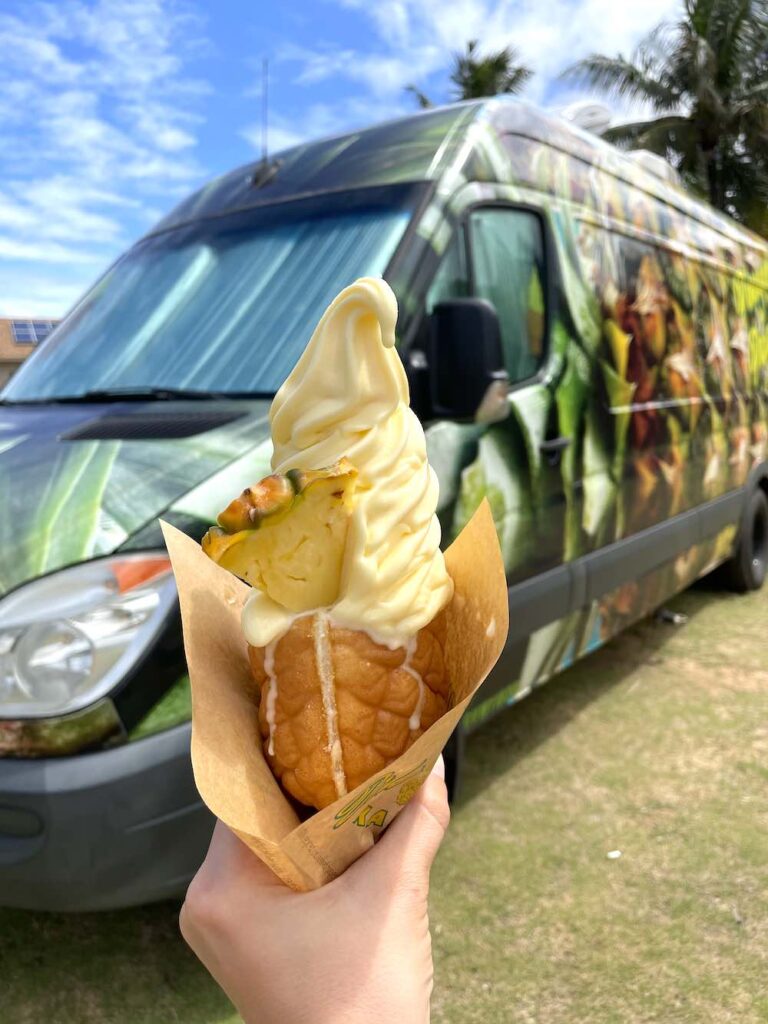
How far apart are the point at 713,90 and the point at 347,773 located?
2428cm

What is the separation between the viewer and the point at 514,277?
3342 millimetres

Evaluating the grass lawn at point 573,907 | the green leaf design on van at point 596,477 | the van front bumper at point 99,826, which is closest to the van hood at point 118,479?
the van front bumper at point 99,826

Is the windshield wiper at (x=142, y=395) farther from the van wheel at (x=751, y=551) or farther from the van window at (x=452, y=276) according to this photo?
the van wheel at (x=751, y=551)

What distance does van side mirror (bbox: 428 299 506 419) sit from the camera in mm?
2598

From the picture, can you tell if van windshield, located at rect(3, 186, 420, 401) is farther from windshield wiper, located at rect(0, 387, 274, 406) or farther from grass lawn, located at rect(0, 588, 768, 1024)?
grass lawn, located at rect(0, 588, 768, 1024)

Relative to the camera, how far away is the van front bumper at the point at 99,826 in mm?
2027

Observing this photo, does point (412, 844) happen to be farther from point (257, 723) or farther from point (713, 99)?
point (713, 99)

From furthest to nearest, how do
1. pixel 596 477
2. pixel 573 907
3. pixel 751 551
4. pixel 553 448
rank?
pixel 751 551
pixel 596 477
pixel 553 448
pixel 573 907

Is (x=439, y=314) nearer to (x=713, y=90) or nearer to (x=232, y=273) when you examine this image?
(x=232, y=273)

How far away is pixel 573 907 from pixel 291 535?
2285 millimetres

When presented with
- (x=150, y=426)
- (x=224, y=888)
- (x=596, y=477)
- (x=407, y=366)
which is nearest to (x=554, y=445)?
(x=596, y=477)

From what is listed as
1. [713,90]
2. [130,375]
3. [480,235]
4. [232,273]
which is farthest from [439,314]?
[713,90]

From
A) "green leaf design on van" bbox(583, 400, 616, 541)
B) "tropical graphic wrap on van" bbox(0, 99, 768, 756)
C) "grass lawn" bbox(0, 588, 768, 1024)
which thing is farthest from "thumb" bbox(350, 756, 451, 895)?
"green leaf design on van" bbox(583, 400, 616, 541)

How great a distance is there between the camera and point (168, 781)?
2119 mm
